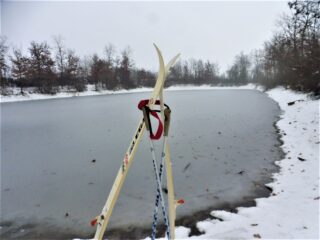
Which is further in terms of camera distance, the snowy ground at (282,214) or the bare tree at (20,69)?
the bare tree at (20,69)

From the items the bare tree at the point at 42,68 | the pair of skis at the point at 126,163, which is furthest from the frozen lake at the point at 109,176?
the bare tree at the point at 42,68

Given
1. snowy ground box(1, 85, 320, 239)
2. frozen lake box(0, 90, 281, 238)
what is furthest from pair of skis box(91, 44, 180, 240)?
frozen lake box(0, 90, 281, 238)

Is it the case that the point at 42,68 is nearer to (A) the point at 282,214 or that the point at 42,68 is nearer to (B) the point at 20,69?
(B) the point at 20,69

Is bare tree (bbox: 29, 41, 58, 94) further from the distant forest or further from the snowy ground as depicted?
the snowy ground

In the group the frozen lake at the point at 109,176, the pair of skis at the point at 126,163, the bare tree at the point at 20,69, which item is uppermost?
the bare tree at the point at 20,69

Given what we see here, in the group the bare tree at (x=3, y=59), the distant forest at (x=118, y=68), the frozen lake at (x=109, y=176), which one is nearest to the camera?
the frozen lake at (x=109, y=176)

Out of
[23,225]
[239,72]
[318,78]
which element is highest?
[239,72]

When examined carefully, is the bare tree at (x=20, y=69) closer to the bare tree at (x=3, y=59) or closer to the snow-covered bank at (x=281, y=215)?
the bare tree at (x=3, y=59)

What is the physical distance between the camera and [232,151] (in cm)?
572

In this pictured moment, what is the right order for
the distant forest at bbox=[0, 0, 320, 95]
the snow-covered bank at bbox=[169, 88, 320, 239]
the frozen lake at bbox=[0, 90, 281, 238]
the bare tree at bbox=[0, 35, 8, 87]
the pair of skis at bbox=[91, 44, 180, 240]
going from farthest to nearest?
the bare tree at bbox=[0, 35, 8, 87]
the distant forest at bbox=[0, 0, 320, 95]
the frozen lake at bbox=[0, 90, 281, 238]
the snow-covered bank at bbox=[169, 88, 320, 239]
the pair of skis at bbox=[91, 44, 180, 240]

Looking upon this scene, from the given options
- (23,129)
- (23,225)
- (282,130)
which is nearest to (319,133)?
(282,130)

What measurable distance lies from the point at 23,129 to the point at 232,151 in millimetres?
9541

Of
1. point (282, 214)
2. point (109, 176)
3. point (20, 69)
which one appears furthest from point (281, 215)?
point (20, 69)

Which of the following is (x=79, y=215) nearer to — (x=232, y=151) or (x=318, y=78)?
(x=232, y=151)
